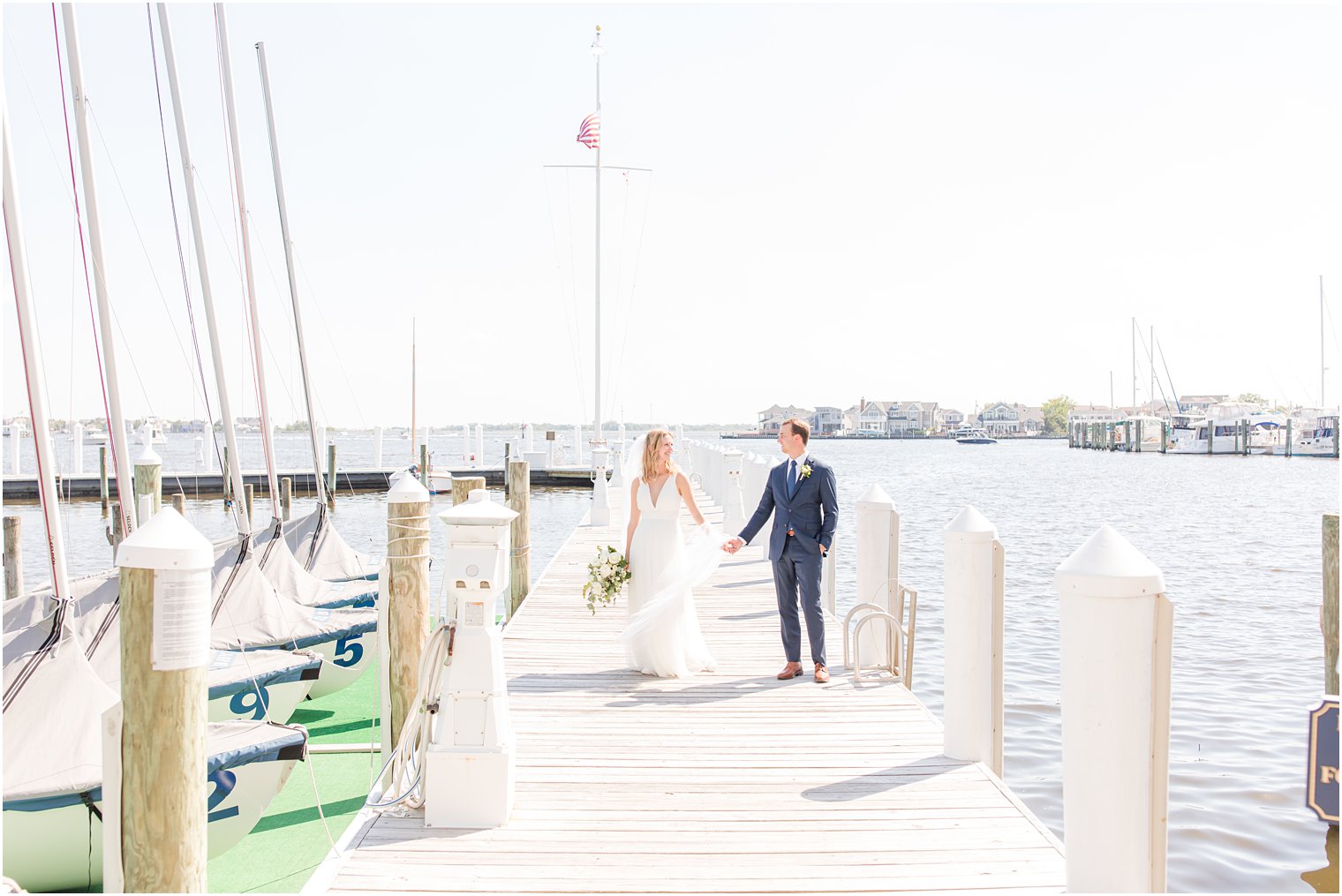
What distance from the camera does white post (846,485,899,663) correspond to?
7641 mm

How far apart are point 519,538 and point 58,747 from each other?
684 centimetres

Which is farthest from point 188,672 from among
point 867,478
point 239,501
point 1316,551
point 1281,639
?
point 867,478

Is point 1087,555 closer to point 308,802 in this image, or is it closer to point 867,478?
point 308,802

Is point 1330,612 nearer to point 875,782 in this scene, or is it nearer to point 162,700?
point 875,782

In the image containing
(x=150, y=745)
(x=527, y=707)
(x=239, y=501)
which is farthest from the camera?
(x=239, y=501)

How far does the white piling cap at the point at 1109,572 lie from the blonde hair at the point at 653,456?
13.3ft

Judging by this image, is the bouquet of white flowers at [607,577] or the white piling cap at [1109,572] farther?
the bouquet of white flowers at [607,577]

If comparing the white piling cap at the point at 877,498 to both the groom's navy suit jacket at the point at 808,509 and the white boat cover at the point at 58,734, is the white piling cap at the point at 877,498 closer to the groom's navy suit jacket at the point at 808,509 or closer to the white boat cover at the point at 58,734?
the groom's navy suit jacket at the point at 808,509

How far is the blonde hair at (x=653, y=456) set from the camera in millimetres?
7520

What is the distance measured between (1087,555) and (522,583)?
29.4 feet

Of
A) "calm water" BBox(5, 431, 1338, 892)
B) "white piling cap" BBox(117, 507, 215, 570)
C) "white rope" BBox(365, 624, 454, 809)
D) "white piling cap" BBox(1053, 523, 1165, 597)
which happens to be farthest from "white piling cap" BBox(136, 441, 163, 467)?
"white piling cap" BBox(1053, 523, 1165, 597)

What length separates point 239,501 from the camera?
951cm

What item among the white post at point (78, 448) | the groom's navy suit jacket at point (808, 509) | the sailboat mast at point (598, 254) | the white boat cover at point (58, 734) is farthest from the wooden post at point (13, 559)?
the white post at point (78, 448)

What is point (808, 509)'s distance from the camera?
23.4 ft
